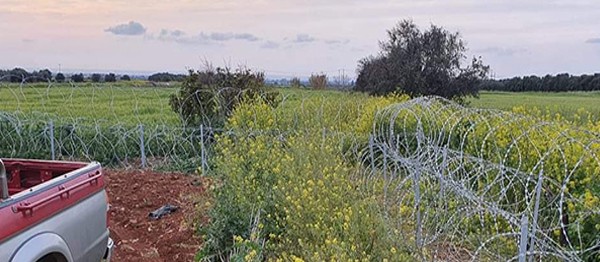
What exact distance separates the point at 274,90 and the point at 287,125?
2492 millimetres

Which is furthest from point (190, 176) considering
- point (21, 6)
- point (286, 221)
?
point (21, 6)

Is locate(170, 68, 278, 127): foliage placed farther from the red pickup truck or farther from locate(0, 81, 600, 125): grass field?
the red pickup truck

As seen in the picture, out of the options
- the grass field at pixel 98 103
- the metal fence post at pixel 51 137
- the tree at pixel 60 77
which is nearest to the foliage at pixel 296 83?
the grass field at pixel 98 103

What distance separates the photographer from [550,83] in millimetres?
25594

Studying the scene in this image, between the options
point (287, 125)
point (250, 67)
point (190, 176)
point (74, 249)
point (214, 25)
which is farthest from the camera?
point (214, 25)

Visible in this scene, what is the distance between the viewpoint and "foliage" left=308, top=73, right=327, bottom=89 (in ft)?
52.0

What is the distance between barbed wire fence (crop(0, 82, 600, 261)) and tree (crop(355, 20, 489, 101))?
6.67 m

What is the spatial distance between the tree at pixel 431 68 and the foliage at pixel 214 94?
6333mm

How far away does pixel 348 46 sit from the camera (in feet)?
47.1

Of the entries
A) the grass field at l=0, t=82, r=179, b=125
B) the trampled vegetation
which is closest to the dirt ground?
the trampled vegetation

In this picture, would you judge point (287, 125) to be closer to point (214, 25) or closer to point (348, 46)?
point (214, 25)

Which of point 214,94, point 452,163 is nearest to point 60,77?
point 214,94

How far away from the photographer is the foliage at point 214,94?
10.4 meters

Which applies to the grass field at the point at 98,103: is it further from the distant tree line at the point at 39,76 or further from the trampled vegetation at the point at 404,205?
the trampled vegetation at the point at 404,205
